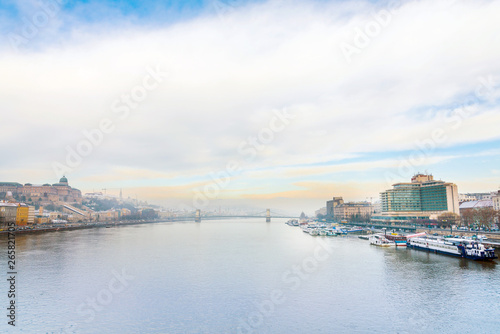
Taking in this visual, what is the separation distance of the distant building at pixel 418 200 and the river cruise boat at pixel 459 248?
26.1 m

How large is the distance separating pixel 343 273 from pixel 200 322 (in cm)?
862

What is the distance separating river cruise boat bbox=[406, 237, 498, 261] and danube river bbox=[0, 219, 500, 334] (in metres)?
0.59

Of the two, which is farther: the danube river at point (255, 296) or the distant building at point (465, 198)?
the distant building at point (465, 198)

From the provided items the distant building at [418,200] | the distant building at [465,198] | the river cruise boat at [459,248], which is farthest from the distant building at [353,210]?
the river cruise boat at [459,248]

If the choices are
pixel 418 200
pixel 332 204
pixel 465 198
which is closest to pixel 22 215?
pixel 418 200

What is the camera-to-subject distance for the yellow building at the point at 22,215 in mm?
47372

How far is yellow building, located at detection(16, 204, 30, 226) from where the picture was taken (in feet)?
155

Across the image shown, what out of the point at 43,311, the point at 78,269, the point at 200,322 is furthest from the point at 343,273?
the point at 78,269

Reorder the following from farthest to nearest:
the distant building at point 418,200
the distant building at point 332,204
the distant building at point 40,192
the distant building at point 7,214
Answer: the distant building at point 332,204 < the distant building at point 40,192 < the distant building at point 418,200 < the distant building at point 7,214

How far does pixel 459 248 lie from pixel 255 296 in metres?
15.2

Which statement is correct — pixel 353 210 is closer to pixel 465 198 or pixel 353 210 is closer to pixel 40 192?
pixel 465 198

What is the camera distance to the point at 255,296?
11.9m

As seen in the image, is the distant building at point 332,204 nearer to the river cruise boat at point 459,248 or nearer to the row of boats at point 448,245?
the row of boats at point 448,245

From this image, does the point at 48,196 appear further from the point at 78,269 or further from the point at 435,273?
the point at 435,273
